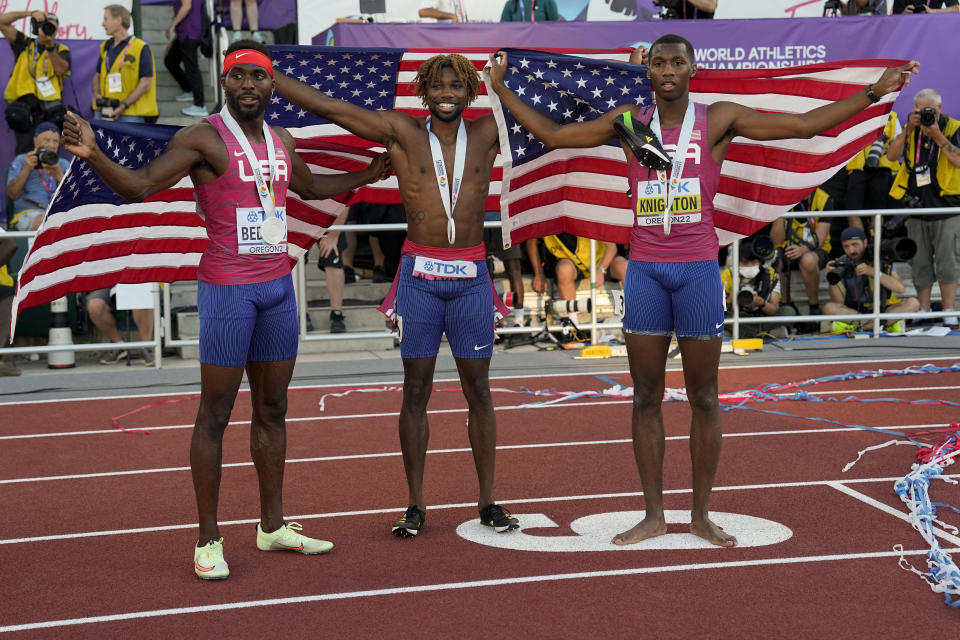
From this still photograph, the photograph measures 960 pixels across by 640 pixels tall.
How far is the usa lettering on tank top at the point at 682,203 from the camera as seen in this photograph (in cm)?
541

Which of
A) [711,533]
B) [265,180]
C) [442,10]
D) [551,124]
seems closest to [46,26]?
[442,10]

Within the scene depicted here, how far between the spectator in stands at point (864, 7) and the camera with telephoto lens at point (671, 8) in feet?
7.49

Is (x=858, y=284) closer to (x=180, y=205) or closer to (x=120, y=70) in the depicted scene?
(x=180, y=205)

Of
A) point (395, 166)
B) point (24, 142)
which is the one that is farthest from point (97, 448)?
point (24, 142)

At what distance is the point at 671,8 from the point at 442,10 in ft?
9.34

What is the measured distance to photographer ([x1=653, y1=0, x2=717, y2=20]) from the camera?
1423 cm

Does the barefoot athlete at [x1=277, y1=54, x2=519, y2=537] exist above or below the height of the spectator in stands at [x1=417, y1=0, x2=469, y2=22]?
below

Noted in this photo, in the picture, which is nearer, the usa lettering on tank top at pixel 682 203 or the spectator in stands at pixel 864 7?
the usa lettering on tank top at pixel 682 203

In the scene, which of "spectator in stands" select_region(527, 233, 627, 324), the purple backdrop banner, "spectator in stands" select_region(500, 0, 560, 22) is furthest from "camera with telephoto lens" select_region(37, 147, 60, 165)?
"spectator in stands" select_region(500, 0, 560, 22)

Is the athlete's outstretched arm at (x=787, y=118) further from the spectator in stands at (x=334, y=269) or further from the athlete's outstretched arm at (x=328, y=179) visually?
the spectator in stands at (x=334, y=269)

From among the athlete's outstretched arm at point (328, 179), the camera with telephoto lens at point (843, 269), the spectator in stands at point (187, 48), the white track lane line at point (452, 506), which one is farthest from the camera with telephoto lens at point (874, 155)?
the athlete's outstretched arm at point (328, 179)

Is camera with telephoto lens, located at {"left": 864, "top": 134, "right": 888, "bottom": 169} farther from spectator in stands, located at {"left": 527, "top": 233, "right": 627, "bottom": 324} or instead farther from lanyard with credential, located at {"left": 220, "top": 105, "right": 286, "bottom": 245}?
lanyard with credential, located at {"left": 220, "top": 105, "right": 286, "bottom": 245}

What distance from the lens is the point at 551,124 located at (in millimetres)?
5805

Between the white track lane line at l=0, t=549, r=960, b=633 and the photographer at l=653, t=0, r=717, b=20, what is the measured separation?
402 inches
